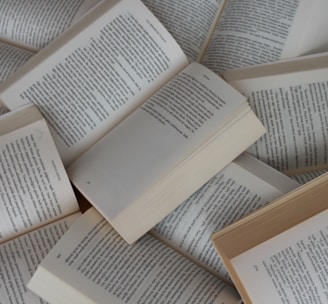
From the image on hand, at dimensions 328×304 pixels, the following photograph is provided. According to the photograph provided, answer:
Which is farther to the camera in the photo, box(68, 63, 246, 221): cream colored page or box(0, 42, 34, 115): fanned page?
box(0, 42, 34, 115): fanned page

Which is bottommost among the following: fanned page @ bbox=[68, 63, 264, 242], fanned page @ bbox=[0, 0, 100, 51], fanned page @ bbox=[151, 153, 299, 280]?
fanned page @ bbox=[151, 153, 299, 280]

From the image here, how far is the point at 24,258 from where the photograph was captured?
0.77 m

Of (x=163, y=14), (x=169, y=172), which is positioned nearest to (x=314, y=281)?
(x=169, y=172)

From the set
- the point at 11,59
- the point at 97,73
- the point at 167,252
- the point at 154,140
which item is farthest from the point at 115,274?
the point at 11,59

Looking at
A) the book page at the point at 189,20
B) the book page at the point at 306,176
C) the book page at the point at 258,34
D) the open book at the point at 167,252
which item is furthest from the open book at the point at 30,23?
the book page at the point at 306,176

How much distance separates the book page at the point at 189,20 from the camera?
933 mm

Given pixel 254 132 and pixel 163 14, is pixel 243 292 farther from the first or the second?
pixel 163 14

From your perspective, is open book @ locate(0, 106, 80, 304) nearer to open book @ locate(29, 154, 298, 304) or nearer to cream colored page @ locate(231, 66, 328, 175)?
open book @ locate(29, 154, 298, 304)

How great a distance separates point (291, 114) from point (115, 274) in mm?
331

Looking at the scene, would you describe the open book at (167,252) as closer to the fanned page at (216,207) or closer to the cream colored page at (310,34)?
the fanned page at (216,207)

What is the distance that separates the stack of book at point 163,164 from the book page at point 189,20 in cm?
1

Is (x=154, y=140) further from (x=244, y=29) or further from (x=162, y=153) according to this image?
(x=244, y=29)

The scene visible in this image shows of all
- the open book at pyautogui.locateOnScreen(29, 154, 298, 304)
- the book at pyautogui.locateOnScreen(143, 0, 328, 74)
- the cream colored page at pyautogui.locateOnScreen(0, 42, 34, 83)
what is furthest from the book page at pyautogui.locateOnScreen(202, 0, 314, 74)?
the cream colored page at pyautogui.locateOnScreen(0, 42, 34, 83)

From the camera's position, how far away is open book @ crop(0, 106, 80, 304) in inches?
30.5
